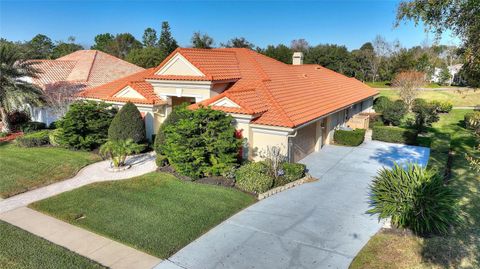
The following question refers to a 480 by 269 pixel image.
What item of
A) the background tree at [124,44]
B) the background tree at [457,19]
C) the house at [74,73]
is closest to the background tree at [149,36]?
the background tree at [124,44]

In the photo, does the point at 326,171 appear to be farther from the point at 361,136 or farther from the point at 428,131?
the point at 428,131

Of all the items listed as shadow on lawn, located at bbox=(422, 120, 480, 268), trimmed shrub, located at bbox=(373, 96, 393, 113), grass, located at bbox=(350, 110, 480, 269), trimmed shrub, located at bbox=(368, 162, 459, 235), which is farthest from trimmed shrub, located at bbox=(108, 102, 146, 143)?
trimmed shrub, located at bbox=(373, 96, 393, 113)

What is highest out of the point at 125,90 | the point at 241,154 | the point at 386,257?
the point at 125,90

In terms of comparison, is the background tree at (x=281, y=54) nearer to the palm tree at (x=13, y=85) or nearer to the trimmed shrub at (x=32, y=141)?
the palm tree at (x=13, y=85)

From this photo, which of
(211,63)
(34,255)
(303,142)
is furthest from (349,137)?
(34,255)

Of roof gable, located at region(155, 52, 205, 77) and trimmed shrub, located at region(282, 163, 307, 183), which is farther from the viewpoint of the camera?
roof gable, located at region(155, 52, 205, 77)

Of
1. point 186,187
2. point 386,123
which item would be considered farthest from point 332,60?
point 186,187

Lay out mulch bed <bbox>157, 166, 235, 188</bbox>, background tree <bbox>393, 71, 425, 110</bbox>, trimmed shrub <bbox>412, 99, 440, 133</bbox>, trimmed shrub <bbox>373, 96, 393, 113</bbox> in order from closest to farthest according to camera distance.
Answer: mulch bed <bbox>157, 166, 235, 188</bbox>, trimmed shrub <bbox>412, 99, 440, 133</bbox>, trimmed shrub <bbox>373, 96, 393, 113</bbox>, background tree <bbox>393, 71, 425, 110</bbox>

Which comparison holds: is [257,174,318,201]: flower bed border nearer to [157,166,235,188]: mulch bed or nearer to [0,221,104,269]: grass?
[157,166,235,188]: mulch bed
